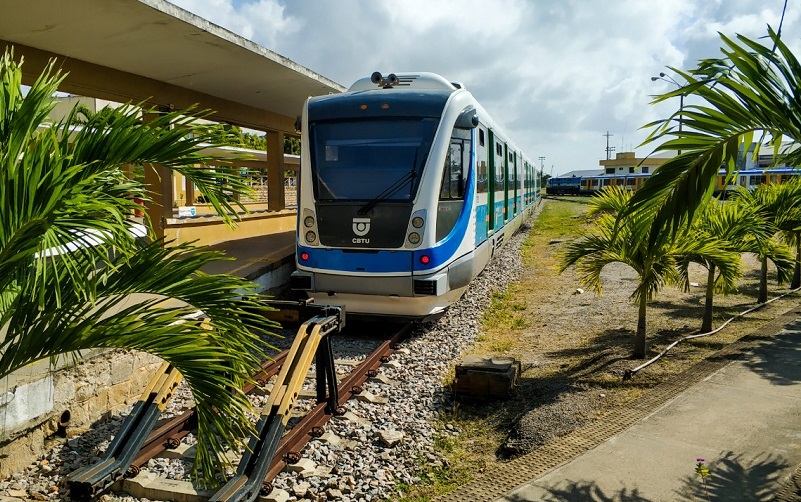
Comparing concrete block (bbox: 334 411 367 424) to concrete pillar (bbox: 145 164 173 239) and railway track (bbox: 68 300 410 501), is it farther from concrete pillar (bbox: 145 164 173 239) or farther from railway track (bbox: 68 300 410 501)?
concrete pillar (bbox: 145 164 173 239)

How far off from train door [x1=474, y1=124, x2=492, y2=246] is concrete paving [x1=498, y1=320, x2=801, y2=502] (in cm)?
431

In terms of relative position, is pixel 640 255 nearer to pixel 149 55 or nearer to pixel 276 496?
pixel 276 496

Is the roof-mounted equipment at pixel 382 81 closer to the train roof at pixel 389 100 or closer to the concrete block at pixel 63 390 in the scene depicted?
the train roof at pixel 389 100

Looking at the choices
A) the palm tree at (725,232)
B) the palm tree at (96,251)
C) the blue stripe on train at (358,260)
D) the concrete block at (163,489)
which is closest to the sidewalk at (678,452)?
the concrete block at (163,489)

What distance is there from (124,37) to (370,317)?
16.8ft

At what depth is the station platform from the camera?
31.6ft

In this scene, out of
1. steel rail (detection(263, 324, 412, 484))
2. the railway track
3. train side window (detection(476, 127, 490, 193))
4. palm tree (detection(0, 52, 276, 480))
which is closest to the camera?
palm tree (detection(0, 52, 276, 480))

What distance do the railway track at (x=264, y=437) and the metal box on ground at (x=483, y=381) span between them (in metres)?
1.08

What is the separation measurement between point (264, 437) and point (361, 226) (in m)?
3.73

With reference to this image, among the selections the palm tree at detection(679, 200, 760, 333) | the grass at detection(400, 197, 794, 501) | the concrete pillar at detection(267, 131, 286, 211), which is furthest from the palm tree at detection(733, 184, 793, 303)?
the concrete pillar at detection(267, 131, 286, 211)

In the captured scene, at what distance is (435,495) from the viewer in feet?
13.9

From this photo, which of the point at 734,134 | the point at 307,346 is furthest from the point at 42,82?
the point at 734,134

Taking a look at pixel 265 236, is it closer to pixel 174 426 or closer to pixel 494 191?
pixel 494 191

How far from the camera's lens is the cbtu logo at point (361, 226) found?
764cm
